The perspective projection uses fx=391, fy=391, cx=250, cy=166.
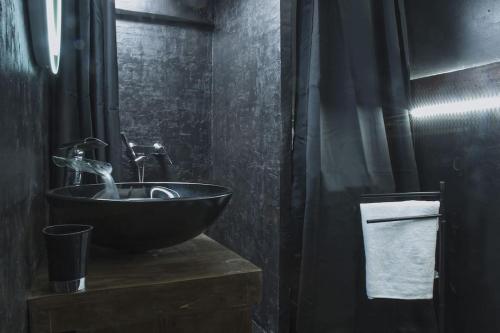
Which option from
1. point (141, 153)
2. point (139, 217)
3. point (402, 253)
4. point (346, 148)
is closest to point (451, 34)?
point (346, 148)

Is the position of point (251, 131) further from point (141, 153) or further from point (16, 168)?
point (16, 168)

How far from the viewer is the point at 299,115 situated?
1797 mm

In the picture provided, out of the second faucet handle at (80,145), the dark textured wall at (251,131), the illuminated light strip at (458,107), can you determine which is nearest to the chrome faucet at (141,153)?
the dark textured wall at (251,131)

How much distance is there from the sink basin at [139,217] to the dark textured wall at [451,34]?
4.00ft

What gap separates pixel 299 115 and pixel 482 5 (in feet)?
2.69

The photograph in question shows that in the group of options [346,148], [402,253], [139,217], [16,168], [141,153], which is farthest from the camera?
[141,153]

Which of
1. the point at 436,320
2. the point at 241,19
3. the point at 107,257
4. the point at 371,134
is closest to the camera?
the point at 107,257

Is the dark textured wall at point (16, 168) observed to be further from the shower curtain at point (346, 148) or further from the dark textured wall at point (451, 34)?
the dark textured wall at point (451, 34)

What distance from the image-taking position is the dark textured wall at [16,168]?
0.57m

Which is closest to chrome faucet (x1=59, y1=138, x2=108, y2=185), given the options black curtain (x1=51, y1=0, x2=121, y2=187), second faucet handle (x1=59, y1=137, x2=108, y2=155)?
second faucet handle (x1=59, y1=137, x2=108, y2=155)

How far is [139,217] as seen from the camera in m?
0.80

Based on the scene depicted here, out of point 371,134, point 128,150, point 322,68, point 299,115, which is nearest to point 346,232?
point 371,134

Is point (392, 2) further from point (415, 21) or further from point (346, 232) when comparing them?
point (346, 232)

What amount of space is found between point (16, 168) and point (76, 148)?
0.48m
